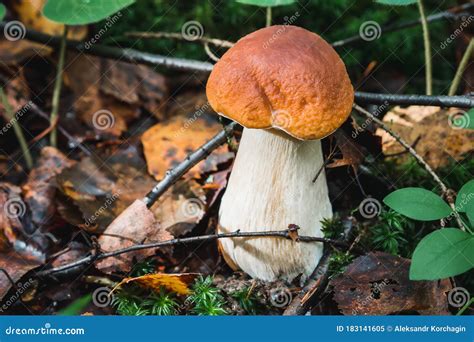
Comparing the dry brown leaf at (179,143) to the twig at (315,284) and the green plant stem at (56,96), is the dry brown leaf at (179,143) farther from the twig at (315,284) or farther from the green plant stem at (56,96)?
the twig at (315,284)

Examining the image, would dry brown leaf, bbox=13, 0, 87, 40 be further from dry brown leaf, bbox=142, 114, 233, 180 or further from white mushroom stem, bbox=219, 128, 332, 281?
white mushroom stem, bbox=219, 128, 332, 281

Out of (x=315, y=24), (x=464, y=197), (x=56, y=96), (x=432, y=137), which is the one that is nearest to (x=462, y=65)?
(x=432, y=137)

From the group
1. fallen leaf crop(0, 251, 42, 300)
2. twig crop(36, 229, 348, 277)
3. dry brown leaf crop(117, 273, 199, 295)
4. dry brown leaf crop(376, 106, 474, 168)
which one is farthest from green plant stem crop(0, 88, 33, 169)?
dry brown leaf crop(376, 106, 474, 168)

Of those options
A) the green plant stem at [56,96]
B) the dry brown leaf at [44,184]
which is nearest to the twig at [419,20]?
the green plant stem at [56,96]

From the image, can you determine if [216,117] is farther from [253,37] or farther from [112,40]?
[253,37]

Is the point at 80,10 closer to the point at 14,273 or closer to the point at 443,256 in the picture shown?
the point at 14,273
